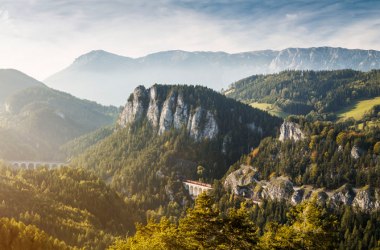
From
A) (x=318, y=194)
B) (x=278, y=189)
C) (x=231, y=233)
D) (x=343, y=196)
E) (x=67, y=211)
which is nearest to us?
(x=231, y=233)

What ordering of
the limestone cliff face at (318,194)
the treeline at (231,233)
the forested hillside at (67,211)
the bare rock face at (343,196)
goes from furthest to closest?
the bare rock face at (343,196) < the limestone cliff face at (318,194) < the forested hillside at (67,211) < the treeline at (231,233)

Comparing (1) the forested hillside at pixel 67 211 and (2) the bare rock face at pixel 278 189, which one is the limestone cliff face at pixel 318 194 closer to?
(2) the bare rock face at pixel 278 189

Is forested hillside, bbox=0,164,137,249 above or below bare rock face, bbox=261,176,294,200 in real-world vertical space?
below

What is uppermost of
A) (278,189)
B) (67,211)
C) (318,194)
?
(318,194)

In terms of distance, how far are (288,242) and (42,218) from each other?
125540 millimetres

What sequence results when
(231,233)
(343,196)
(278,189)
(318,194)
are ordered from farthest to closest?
1. (278,189)
2. (318,194)
3. (343,196)
4. (231,233)

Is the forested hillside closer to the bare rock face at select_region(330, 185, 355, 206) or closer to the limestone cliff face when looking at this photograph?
the limestone cliff face

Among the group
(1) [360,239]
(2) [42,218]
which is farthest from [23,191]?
(1) [360,239]

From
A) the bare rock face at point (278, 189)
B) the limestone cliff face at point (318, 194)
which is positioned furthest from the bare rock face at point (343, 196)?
the bare rock face at point (278, 189)

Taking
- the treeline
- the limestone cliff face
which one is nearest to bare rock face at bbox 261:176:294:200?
the limestone cliff face

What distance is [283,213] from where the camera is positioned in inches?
6732

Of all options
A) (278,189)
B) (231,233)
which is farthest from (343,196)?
(231,233)

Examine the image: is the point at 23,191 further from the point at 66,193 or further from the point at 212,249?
the point at 212,249

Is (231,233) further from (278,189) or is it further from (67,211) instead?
(278,189)
